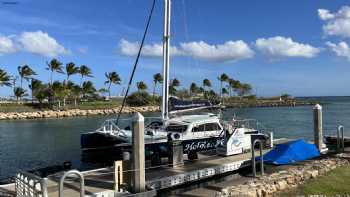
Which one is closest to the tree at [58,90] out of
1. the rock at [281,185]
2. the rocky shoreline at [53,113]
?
the rocky shoreline at [53,113]

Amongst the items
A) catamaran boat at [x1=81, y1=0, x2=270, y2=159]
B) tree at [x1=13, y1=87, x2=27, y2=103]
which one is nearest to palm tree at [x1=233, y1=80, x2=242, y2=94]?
tree at [x1=13, y1=87, x2=27, y2=103]

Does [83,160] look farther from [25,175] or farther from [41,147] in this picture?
[25,175]

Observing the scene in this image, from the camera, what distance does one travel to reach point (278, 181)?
1286 centimetres

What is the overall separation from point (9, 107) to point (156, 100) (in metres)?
47.5

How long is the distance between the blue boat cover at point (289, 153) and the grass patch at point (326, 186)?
247 centimetres

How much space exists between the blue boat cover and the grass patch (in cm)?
247

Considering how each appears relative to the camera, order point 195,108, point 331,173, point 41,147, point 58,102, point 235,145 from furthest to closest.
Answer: point 58,102 < point 41,147 < point 195,108 < point 235,145 < point 331,173

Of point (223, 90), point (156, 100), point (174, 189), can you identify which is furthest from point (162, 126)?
point (223, 90)

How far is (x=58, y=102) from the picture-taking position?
10756 cm

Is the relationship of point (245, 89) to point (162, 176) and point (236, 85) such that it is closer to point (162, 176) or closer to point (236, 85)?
point (236, 85)

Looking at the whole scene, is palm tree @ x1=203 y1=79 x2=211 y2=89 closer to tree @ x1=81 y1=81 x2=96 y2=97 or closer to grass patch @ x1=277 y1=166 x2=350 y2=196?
tree @ x1=81 y1=81 x2=96 y2=97

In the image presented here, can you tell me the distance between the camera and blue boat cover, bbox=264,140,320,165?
16.5 metres

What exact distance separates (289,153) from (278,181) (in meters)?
4.22

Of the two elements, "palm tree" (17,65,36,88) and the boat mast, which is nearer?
the boat mast
